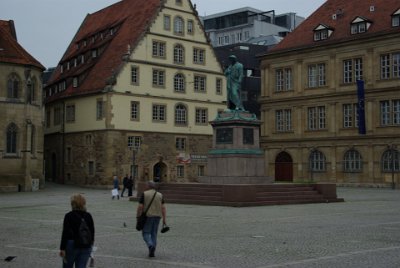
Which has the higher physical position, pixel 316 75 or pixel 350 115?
pixel 316 75

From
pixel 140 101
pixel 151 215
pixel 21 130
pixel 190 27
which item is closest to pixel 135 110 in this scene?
pixel 140 101

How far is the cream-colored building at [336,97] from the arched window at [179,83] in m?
8.68

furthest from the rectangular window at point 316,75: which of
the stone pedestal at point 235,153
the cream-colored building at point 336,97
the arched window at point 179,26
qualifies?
the stone pedestal at point 235,153

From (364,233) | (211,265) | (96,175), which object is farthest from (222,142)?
(96,175)

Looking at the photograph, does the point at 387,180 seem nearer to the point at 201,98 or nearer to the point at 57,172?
the point at 201,98

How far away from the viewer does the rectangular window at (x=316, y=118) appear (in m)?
58.8

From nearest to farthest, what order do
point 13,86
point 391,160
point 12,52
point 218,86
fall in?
point 13,86
point 12,52
point 391,160
point 218,86

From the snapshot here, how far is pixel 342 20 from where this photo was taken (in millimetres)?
59156

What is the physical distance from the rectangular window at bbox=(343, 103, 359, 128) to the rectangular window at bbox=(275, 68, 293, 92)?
6.36 m

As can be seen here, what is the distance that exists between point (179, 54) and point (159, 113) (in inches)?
221

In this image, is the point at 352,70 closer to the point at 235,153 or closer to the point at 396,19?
the point at 396,19

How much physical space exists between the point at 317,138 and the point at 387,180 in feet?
25.6

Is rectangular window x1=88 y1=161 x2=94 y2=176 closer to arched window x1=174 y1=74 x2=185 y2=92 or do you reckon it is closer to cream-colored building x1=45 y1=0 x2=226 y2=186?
cream-colored building x1=45 y1=0 x2=226 y2=186

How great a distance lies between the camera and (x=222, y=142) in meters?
33.0
